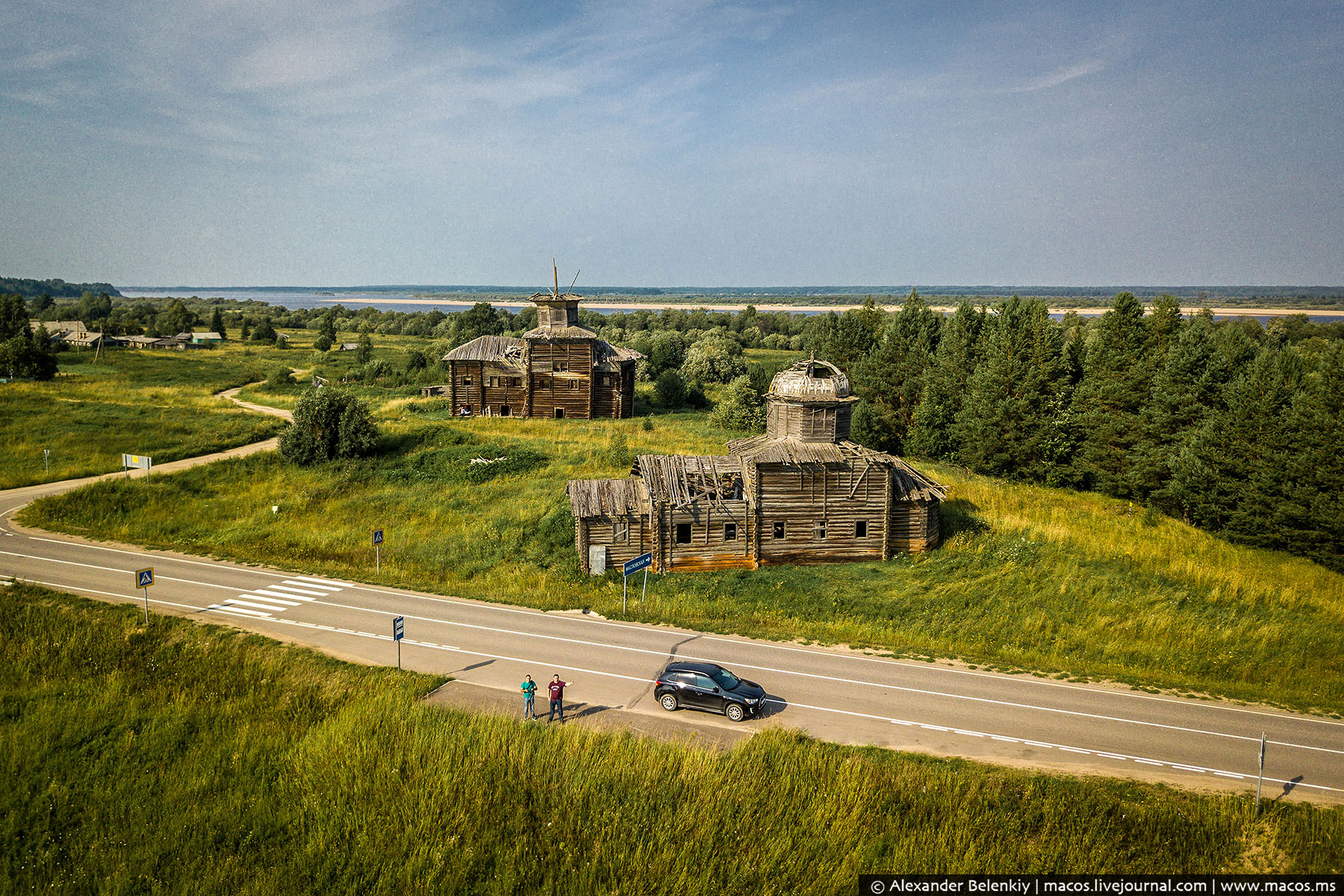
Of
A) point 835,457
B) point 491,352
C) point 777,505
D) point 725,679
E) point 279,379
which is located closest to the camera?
point 725,679

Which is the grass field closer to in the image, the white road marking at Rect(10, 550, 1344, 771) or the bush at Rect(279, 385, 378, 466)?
the white road marking at Rect(10, 550, 1344, 771)

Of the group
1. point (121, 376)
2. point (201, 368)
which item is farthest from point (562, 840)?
point (201, 368)

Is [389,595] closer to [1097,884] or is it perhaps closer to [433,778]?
[433,778]

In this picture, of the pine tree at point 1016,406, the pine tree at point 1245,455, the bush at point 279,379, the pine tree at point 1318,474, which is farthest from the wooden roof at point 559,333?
the pine tree at point 1318,474

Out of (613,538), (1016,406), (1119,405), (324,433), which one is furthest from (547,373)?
(1119,405)

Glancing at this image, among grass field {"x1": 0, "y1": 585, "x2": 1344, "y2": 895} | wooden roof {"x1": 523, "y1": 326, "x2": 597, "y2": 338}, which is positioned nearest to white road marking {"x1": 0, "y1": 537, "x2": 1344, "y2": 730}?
grass field {"x1": 0, "y1": 585, "x2": 1344, "y2": 895}

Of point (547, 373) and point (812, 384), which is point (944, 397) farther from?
point (547, 373)

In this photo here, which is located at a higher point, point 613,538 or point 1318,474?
point 1318,474
